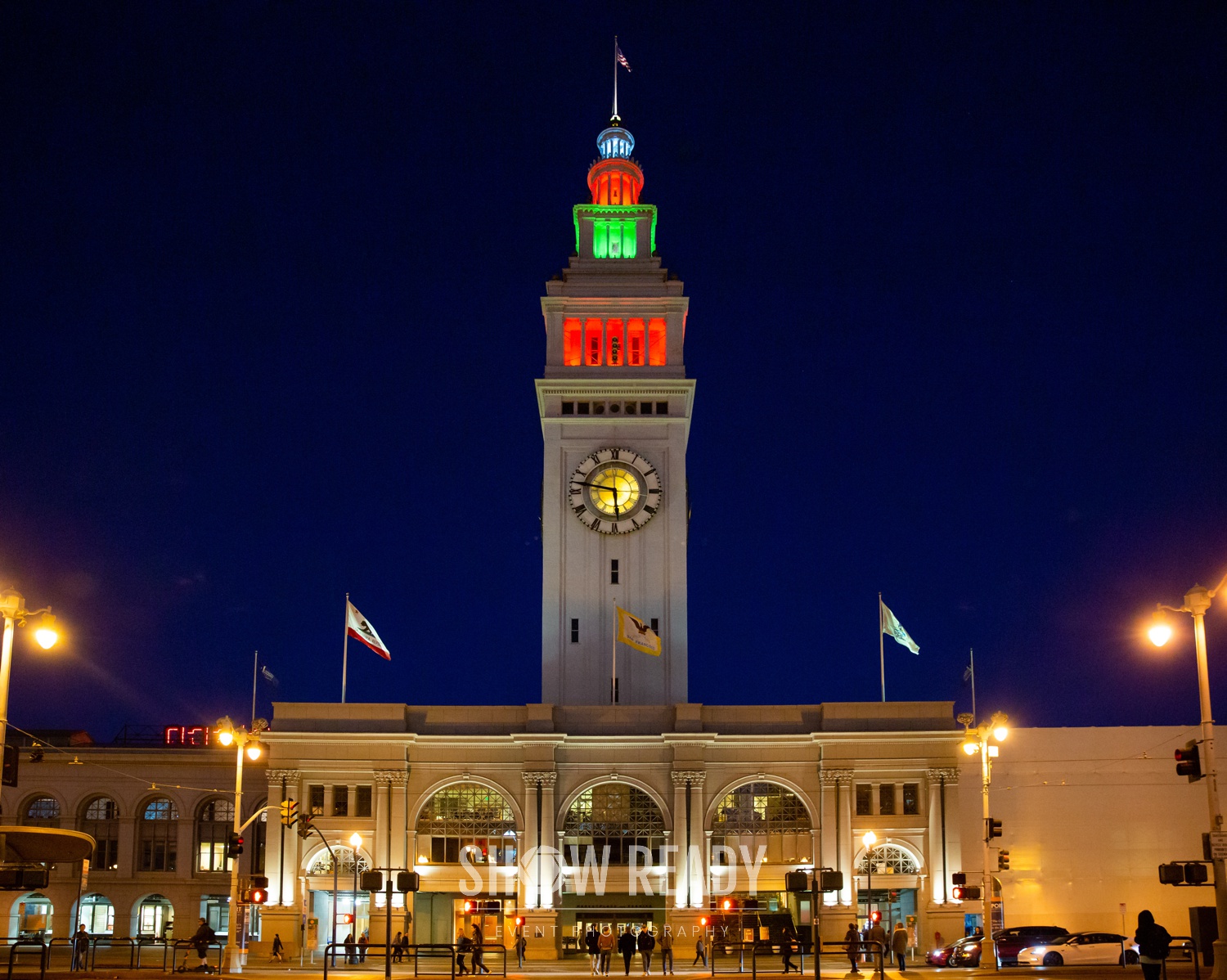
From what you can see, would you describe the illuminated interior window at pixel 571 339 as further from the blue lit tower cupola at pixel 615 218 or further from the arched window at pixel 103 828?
the arched window at pixel 103 828

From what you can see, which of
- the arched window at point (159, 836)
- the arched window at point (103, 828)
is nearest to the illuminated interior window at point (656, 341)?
the arched window at point (159, 836)

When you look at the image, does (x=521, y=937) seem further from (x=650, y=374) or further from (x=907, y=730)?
(x=650, y=374)

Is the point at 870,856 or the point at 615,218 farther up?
the point at 615,218

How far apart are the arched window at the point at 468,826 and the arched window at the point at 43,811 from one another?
24283 millimetres

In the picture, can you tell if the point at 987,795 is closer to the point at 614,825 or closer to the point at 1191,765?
the point at 1191,765

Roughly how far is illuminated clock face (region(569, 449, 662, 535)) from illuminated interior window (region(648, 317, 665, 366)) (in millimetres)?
5695

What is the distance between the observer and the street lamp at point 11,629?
114 ft

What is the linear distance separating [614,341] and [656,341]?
246cm

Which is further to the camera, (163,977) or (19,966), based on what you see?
(19,966)

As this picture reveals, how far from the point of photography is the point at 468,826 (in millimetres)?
72438

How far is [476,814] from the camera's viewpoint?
72688mm

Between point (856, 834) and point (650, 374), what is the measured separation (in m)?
27.1

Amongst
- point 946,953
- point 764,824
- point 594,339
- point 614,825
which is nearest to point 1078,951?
point 946,953

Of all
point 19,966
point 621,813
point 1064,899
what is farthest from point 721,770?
point 19,966
